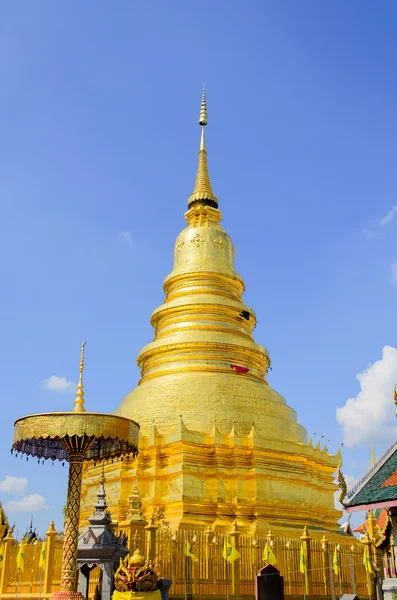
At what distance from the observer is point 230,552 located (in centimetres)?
1489

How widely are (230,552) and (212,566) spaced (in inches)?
26.4

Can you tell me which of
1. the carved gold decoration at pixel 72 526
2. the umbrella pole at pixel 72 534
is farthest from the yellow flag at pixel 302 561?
the carved gold decoration at pixel 72 526

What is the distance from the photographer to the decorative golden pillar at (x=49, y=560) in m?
14.0

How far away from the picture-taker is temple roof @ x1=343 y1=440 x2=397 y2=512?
39.3 ft

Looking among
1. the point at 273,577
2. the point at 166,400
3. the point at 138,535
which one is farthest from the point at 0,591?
the point at 273,577

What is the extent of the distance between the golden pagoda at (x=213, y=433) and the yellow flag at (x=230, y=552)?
3011 millimetres

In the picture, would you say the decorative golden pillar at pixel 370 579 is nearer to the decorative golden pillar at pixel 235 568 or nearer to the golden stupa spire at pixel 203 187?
the decorative golden pillar at pixel 235 568

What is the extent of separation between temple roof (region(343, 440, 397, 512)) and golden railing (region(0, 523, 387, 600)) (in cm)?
348

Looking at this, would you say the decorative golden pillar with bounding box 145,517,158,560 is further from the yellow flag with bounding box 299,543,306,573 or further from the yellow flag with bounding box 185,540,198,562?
the yellow flag with bounding box 299,543,306,573

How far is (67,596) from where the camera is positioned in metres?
10.5

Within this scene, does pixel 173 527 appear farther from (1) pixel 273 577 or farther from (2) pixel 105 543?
(1) pixel 273 577

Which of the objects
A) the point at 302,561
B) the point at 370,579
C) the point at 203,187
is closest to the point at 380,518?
the point at 370,579

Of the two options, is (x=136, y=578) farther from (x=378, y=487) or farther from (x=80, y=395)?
(x=378, y=487)

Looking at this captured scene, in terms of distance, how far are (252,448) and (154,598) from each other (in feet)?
38.9
